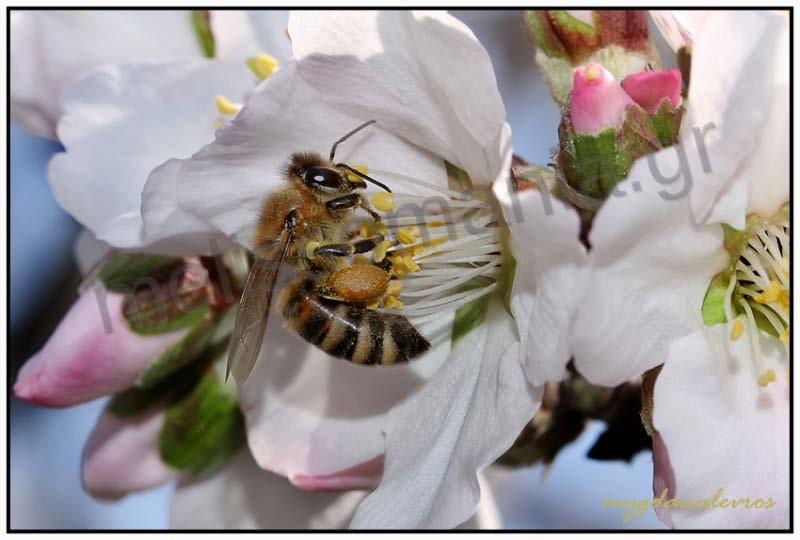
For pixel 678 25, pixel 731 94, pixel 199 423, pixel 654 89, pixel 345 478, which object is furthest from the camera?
pixel 199 423

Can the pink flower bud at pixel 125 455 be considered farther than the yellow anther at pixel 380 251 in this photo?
Yes

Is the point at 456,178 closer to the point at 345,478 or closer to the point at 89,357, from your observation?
the point at 345,478

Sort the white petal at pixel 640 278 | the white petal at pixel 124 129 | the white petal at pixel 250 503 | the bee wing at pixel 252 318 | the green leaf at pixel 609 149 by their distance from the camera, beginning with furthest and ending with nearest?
the white petal at pixel 250 503 → the white petal at pixel 124 129 → the bee wing at pixel 252 318 → the green leaf at pixel 609 149 → the white petal at pixel 640 278

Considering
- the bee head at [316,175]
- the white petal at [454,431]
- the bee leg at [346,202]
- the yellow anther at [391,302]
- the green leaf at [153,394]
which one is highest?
the bee head at [316,175]

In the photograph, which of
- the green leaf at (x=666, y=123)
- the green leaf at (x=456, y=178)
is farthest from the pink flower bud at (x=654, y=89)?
the green leaf at (x=456, y=178)

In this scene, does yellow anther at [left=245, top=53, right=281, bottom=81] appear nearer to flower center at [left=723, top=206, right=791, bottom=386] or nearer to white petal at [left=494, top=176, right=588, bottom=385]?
white petal at [left=494, top=176, right=588, bottom=385]

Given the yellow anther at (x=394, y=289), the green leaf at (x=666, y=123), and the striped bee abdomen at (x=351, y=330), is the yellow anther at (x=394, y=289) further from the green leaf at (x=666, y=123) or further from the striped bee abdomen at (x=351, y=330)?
the green leaf at (x=666, y=123)

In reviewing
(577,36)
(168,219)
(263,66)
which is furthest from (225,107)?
(577,36)
